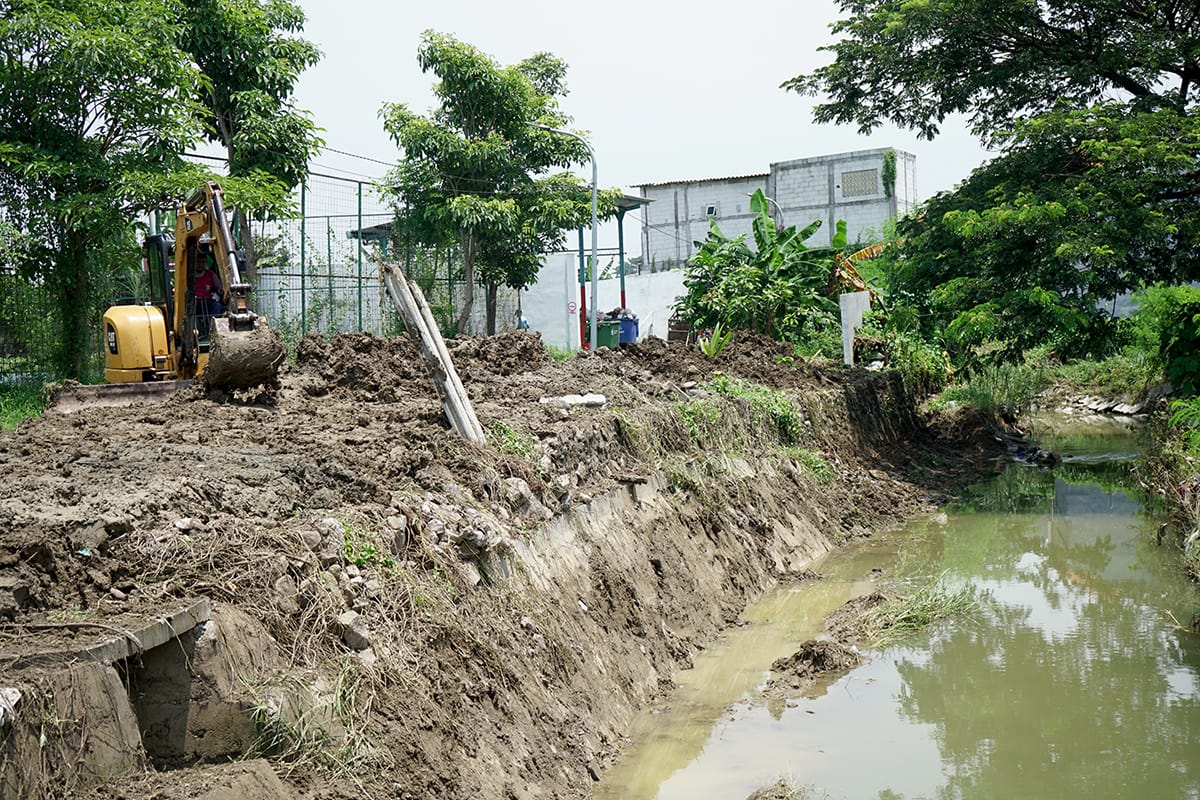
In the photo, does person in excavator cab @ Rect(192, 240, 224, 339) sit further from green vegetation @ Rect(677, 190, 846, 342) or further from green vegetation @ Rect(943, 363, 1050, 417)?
green vegetation @ Rect(943, 363, 1050, 417)

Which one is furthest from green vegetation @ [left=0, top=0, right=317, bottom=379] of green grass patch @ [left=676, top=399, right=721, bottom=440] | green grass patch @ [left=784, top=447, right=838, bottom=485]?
green grass patch @ [left=784, top=447, right=838, bottom=485]

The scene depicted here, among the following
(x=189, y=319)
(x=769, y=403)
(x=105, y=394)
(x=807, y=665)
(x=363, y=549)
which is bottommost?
(x=807, y=665)

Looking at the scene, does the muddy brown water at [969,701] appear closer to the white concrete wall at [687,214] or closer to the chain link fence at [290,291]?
the chain link fence at [290,291]

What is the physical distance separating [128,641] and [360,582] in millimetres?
1432

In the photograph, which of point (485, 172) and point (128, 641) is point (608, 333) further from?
point (128, 641)

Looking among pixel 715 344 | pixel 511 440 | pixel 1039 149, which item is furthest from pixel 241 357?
pixel 1039 149

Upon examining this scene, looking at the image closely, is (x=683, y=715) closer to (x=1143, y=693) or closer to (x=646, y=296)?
(x=1143, y=693)

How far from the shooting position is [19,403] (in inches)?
555

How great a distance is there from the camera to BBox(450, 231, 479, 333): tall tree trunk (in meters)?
24.5

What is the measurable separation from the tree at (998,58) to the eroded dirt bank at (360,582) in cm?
955

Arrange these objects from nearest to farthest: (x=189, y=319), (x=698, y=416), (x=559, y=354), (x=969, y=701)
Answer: (x=969, y=701)
(x=698, y=416)
(x=189, y=319)
(x=559, y=354)

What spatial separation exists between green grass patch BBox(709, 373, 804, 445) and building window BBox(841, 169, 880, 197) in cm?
3016

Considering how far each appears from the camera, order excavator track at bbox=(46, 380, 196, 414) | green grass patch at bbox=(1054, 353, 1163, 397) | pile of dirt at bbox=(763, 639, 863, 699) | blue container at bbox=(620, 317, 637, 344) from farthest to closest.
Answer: blue container at bbox=(620, 317, 637, 344) → green grass patch at bbox=(1054, 353, 1163, 397) → excavator track at bbox=(46, 380, 196, 414) → pile of dirt at bbox=(763, 639, 863, 699)

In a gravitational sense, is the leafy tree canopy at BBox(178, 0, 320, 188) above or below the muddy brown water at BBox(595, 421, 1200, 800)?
above
